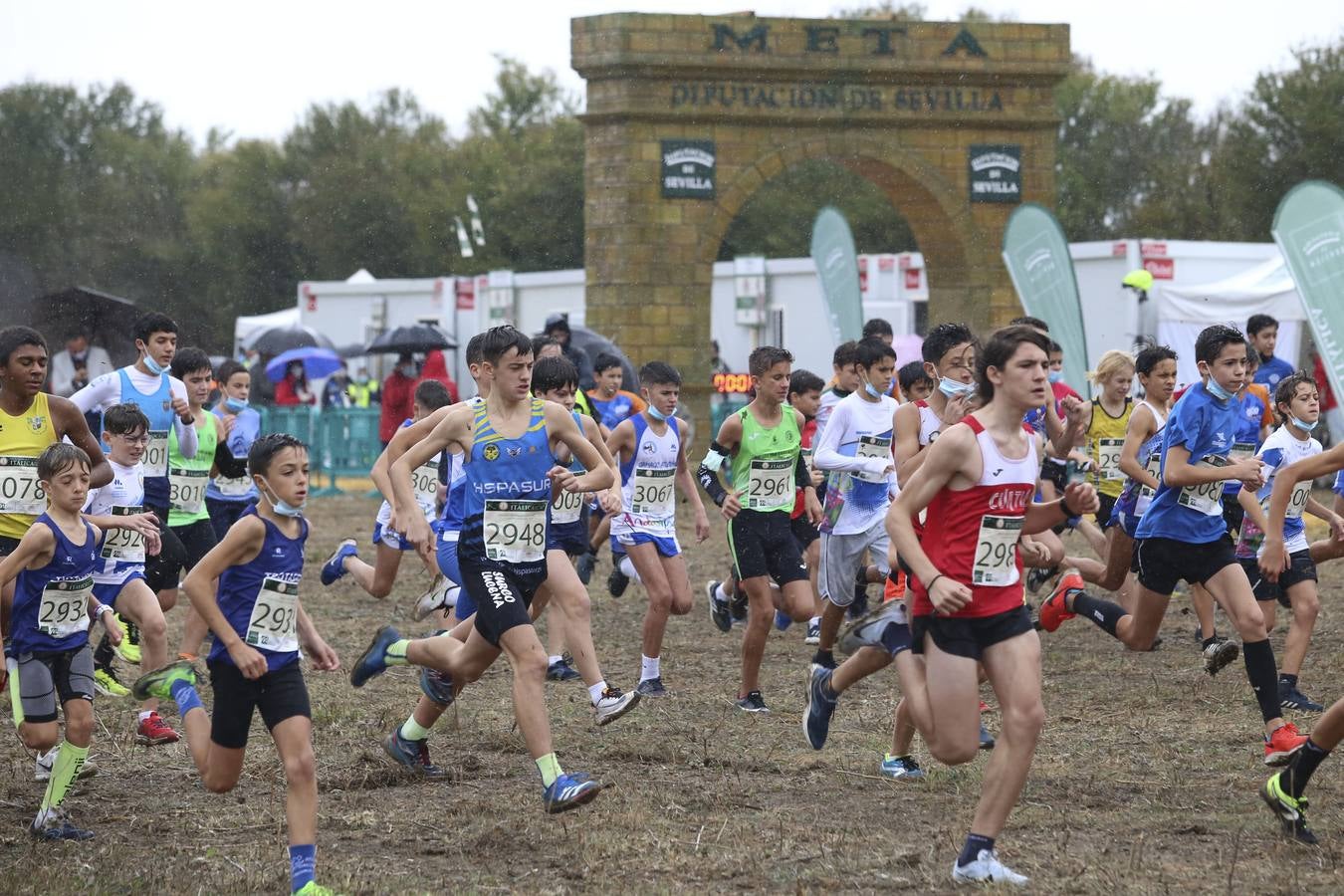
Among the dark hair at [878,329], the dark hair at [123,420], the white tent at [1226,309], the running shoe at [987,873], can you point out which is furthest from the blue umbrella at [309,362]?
the running shoe at [987,873]

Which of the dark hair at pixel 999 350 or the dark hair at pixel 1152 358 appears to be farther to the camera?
the dark hair at pixel 1152 358

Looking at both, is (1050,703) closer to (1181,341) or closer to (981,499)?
(981,499)

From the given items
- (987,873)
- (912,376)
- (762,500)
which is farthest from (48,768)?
(912,376)

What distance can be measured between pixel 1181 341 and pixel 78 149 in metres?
64.3

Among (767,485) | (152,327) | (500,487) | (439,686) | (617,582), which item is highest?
(152,327)

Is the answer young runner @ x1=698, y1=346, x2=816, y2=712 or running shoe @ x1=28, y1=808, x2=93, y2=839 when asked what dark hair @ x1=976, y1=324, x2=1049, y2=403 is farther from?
running shoe @ x1=28, y1=808, x2=93, y2=839

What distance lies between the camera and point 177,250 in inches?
2985

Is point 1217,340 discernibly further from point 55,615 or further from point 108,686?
point 108,686

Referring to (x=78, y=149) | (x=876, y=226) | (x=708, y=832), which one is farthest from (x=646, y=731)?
(x=78, y=149)

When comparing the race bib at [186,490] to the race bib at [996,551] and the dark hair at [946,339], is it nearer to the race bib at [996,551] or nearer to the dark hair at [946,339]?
the dark hair at [946,339]

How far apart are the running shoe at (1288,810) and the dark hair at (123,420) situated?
18.5 ft

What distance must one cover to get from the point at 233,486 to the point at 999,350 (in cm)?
662

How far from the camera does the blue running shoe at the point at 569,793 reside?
21.7 ft

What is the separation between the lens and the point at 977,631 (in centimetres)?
596
